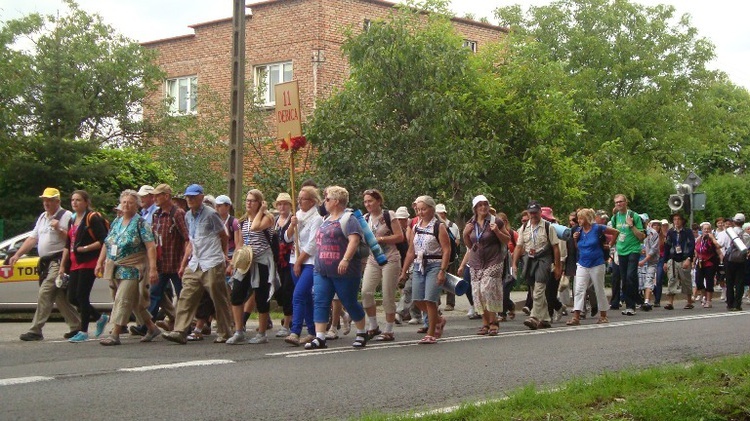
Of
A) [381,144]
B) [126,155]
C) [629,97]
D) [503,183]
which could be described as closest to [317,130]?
[381,144]

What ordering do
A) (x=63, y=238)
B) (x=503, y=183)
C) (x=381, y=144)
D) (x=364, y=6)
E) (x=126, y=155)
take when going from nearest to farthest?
(x=63, y=238) < (x=381, y=144) < (x=503, y=183) < (x=126, y=155) < (x=364, y=6)

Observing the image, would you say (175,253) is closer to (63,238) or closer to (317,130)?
(63,238)

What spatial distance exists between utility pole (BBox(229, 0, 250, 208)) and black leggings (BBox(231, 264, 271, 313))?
17.5 feet

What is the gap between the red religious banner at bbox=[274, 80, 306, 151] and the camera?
1498 centimetres

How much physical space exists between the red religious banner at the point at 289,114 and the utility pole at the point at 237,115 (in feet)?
11.6

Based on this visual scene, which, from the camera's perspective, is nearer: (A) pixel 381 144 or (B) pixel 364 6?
(A) pixel 381 144

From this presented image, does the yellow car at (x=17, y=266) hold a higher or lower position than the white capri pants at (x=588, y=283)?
higher

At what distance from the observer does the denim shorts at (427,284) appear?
43.8ft

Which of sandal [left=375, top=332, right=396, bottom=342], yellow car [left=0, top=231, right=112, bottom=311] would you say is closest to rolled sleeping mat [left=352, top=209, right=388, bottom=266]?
sandal [left=375, top=332, right=396, bottom=342]

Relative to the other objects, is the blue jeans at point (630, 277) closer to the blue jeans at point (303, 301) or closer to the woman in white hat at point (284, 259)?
the woman in white hat at point (284, 259)

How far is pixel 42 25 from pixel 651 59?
84.4 feet

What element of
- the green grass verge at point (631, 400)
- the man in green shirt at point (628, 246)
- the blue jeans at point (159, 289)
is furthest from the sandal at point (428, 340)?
the man in green shirt at point (628, 246)

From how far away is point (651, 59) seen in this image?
50.5 m

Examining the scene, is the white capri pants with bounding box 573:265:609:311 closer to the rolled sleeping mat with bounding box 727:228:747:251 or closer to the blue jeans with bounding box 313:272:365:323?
the rolled sleeping mat with bounding box 727:228:747:251
